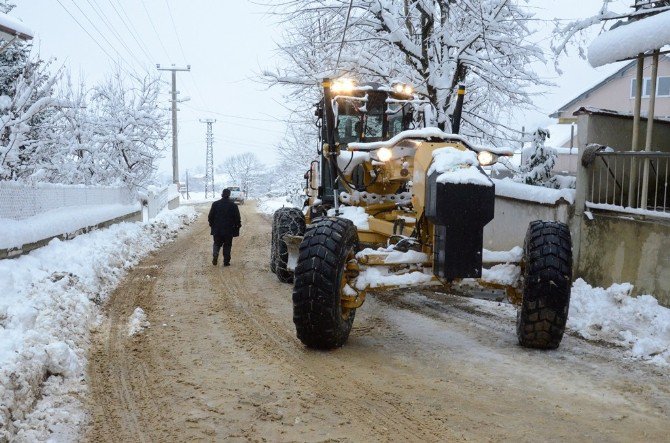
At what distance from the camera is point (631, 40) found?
8.06 metres

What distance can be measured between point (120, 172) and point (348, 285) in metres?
17.4

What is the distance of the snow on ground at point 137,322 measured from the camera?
6.19 m

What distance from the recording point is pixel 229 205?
12.0 metres

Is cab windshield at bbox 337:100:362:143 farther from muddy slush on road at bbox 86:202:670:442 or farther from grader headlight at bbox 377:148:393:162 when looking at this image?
muddy slush on road at bbox 86:202:670:442

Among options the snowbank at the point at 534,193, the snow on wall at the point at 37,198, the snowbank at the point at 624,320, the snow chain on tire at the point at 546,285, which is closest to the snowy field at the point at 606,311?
the snowbank at the point at 624,320

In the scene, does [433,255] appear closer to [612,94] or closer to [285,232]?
[285,232]

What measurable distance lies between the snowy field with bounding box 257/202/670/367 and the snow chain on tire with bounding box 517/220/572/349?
0.32m

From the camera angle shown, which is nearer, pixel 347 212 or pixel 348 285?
pixel 348 285

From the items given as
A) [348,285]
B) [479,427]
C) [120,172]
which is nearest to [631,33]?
[348,285]

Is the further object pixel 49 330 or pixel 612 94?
pixel 612 94

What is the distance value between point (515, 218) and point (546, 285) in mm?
4951

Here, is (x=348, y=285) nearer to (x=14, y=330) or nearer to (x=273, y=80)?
(x=14, y=330)

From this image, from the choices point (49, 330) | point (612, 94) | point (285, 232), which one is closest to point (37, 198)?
point (285, 232)

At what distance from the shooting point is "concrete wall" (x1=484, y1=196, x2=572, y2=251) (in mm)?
8526
